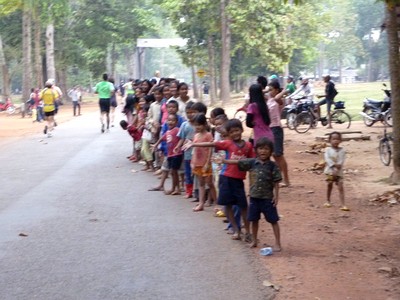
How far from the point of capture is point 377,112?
80.6 ft

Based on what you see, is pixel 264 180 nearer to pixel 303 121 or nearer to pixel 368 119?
pixel 303 121

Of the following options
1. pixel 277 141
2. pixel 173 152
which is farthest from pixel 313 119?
pixel 173 152

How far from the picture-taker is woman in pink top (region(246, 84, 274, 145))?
10312mm

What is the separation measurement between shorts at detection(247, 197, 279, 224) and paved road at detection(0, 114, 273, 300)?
0.40m

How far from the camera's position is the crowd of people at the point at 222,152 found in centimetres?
766

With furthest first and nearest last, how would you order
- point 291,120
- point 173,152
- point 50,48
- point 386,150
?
point 50,48 < point 291,120 < point 386,150 < point 173,152

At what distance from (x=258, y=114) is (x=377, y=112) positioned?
595 inches

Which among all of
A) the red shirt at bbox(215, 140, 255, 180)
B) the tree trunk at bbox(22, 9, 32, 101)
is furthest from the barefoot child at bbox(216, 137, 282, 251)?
the tree trunk at bbox(22, 9, 32, 101)

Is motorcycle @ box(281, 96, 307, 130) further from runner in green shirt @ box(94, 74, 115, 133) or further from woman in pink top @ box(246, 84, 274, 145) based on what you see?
woman in pink top @ box(246, 84, 274, 145)

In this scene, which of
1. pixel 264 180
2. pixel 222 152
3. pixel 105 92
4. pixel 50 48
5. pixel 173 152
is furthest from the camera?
pixel 50 48

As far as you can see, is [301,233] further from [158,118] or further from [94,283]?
[158,118]

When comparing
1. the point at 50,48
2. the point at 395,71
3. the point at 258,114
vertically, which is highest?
the point at 50,48

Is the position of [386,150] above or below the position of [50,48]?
below

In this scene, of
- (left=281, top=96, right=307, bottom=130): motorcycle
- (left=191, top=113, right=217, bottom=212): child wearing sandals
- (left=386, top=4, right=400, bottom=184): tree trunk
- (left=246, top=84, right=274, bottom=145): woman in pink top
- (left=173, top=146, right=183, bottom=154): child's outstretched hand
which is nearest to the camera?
(left=191, top=113, right=217, bottom=212): child wearing sandals
